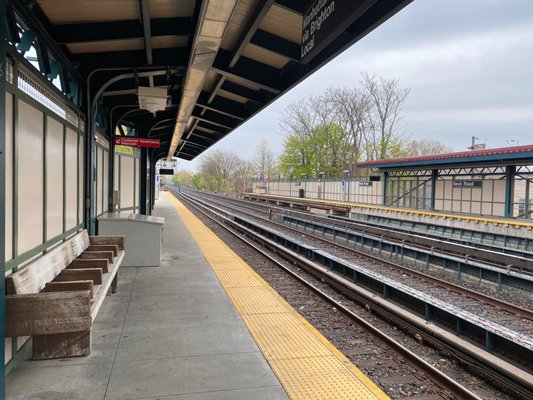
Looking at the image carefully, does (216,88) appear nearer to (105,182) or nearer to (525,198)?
(105,182)

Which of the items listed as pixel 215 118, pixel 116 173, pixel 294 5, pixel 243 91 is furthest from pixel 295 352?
pixel 215 118

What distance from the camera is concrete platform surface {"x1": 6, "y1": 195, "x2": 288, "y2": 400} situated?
3.53 metres

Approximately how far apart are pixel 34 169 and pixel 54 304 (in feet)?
5.10

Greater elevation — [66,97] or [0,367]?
[66,97]

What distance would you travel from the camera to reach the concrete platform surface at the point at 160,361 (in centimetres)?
353

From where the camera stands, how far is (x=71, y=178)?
20.4ft

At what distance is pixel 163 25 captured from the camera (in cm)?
560

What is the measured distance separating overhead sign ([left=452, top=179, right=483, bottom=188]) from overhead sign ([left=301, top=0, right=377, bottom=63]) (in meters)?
22.5

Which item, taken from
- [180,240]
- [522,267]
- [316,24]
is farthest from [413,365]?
[180,240]

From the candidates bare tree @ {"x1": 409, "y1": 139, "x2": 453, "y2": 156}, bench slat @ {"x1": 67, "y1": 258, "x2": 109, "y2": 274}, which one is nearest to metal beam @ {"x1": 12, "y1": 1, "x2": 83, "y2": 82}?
bench slat @ {"x1": 67, "y1": 258, "x2": 109, "y2": 274}

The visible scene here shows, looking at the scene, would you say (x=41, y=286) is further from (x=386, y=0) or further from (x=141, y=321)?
(x=386, y=0)

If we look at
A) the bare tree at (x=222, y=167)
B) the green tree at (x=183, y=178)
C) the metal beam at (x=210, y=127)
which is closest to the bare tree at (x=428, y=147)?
the bare tree at (x=222, y=167)

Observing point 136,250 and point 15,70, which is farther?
point 136,250

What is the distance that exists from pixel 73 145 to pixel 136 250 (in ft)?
10.8
